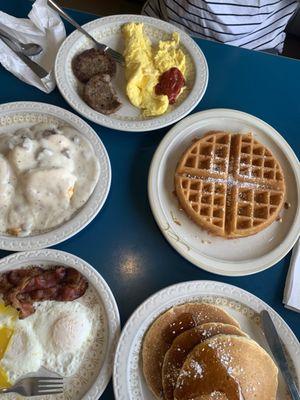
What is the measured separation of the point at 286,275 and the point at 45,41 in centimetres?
132

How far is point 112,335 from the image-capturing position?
1.28 meters

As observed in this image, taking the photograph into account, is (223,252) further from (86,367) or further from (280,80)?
(280,80)

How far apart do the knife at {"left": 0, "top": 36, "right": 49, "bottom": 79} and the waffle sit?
0.65 m

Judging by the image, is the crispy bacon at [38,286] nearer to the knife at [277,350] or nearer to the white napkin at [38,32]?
the knife at [277,350]

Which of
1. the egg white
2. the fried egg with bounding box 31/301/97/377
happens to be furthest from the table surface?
the egg white

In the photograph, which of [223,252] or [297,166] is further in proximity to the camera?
[297,166]

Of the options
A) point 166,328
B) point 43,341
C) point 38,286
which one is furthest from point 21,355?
point 166,328

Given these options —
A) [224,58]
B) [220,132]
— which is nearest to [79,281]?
[220,132]

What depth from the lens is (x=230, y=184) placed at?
154cm

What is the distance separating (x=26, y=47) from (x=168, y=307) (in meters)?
1.17

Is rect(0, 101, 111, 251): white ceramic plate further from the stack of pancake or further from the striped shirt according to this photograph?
the striped shirt

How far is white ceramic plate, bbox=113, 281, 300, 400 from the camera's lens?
4.04 ft

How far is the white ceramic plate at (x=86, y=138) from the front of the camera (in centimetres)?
136

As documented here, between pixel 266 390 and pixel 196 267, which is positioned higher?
pixel 196 267
